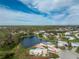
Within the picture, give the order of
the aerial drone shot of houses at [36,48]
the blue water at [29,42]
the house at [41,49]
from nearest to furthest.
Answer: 1. the aerial drone shot of houses at [36,48]
2. the house at [41,49]
3. the blue water at [29,42]

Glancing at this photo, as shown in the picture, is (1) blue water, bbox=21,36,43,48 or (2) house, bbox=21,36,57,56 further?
(1) blue water, bbox=21,36,43,48

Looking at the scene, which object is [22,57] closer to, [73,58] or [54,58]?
[54,58]

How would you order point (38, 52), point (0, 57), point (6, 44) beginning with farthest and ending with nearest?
point (6, 44) < point (38, 52) < point (0, 57)

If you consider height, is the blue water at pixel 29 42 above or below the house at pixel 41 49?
below

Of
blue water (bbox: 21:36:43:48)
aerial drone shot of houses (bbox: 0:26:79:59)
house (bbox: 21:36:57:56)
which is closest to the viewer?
aerial drone shot of houses (bbox: 0:26:79:59)

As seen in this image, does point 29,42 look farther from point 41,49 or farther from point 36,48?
point 41,49

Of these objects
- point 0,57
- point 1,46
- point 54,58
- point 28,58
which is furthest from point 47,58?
point 1,46

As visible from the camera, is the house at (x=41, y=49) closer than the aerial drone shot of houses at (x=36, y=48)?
No

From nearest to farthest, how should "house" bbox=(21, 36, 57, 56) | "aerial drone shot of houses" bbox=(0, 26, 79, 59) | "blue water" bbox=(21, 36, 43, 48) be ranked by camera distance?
"aerial drone shot of houses" bbox=(0, 26, 79, 59), "house" bbox=(21, 36, 57, 56), "blue water" bbox=(21, 36, 43, 48)

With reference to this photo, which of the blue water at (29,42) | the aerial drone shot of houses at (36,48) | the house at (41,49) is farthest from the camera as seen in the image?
the blue water at (29,42)

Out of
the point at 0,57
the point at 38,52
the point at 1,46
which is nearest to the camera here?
the point at 0,57

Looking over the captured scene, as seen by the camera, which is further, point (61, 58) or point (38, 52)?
point (38, 52)
